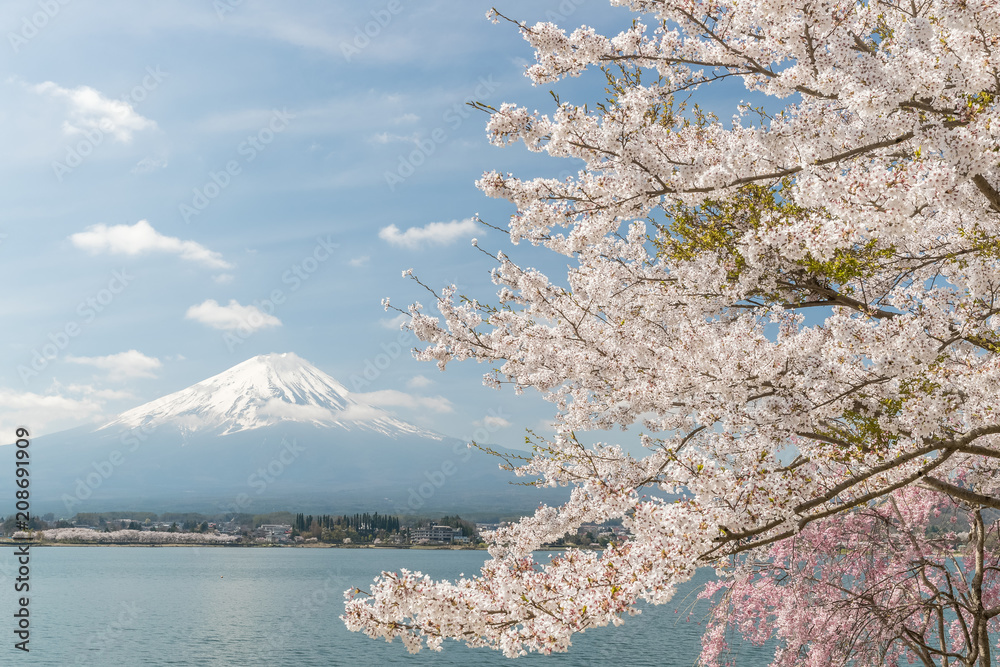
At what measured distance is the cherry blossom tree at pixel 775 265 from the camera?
3322mm

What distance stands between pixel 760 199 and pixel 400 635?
12.3 feet

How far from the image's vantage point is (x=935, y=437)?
4.02 metres

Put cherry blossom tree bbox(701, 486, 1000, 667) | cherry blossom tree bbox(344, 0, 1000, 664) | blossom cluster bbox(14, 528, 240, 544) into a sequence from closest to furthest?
cherry blossom tree bbox(344, 0, 1000, 664)
cherry blossom tree bbox(701, 486, 1000, 667)
blossom cluster bbox(14, 528, 240, 544)

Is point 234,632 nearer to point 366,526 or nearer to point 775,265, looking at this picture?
point 775,265

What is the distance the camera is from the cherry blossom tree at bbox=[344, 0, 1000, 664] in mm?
3322

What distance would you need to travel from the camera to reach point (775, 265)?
165 inches

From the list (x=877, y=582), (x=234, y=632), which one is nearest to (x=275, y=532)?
(x=234, y=632)

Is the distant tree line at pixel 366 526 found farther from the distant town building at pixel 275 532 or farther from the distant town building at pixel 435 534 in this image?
the distant town building at pixel 275 532

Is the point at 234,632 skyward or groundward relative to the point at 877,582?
groundward

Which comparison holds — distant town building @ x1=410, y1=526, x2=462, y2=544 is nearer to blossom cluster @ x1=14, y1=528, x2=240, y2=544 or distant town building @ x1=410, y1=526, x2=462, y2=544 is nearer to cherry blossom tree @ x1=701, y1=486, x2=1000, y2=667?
blossom cluster @ x1=14, y1=528, x2=240, y2=544

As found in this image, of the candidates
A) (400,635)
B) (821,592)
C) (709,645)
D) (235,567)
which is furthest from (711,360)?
(235,567)

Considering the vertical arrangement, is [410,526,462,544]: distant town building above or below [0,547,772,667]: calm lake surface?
below

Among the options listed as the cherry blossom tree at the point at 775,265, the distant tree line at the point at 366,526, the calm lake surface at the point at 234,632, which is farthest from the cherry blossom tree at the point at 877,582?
the distant tree line at the point at 366,526

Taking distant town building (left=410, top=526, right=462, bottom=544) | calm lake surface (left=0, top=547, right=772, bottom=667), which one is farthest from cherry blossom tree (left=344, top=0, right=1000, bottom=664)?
distant town building (left=410, top=526, right=462, bottom=544)
